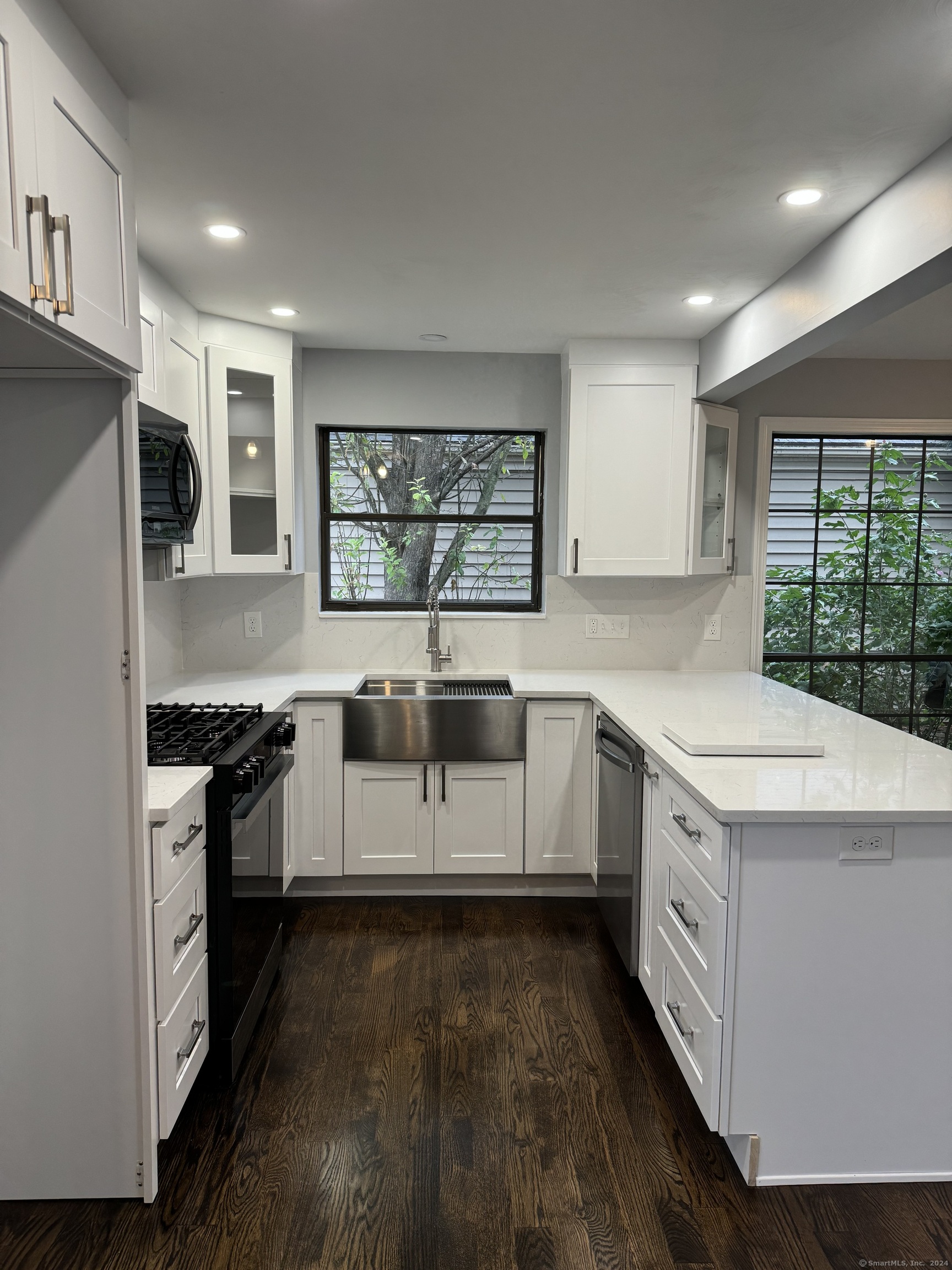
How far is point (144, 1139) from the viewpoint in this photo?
5.79ft

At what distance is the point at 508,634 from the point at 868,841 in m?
2.26

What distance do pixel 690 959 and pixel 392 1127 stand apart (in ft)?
2.86

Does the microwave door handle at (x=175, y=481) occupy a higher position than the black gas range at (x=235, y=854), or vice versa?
the microwave door handle at (x=175, y=481)

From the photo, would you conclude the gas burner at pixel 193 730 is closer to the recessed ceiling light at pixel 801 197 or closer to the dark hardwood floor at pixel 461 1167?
the dark hardwood floor at pixel 461 1167

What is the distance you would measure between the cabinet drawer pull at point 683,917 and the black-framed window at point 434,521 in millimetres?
2002

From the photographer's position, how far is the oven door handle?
7.23 feet

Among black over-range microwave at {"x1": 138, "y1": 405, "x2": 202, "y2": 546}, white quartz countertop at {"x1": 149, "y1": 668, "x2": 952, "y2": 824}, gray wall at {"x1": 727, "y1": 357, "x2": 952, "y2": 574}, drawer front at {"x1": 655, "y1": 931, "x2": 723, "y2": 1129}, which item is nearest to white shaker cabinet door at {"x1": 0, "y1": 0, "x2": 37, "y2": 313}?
black over-range microwave at {"x1": 138, "y1": 405, "x2": 202, "y2": 546}

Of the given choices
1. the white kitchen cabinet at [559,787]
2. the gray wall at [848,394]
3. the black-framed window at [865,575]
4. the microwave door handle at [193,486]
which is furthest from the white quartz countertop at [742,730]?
the gray wall at [848,394]

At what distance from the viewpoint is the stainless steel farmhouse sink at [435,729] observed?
10.9ft

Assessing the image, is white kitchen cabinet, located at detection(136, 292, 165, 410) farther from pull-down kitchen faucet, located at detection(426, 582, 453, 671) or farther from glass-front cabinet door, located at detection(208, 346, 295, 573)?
pull-down kitchen faucet, located at detection(426, 582, 453, 671)

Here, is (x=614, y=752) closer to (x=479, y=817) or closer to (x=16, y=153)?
(x=479, y=817)

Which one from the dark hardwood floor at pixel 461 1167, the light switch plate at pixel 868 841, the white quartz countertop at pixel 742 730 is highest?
the white quartz countertop at pixel 742 730

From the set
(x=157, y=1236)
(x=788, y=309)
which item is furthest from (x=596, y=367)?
(x=157, y=1236)

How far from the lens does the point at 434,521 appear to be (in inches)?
155
